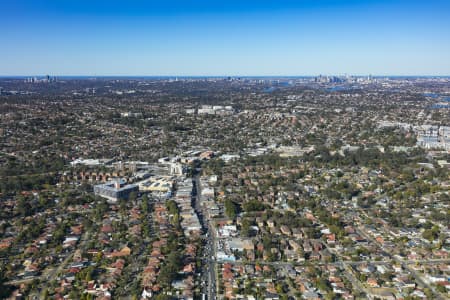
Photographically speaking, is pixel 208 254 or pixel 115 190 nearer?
pixel 208 254

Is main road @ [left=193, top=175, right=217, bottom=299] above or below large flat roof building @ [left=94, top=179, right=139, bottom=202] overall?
below

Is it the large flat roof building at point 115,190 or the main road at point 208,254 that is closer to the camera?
the main road at point 208,254

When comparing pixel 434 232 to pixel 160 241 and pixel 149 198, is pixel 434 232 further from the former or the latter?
pixel 149 198

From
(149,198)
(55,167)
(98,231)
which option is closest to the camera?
(98,231)

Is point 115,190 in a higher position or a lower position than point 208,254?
higher

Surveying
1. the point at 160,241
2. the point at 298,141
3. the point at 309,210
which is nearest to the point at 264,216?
the point at 309,210

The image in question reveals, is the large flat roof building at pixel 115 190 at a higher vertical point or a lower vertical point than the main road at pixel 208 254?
higher

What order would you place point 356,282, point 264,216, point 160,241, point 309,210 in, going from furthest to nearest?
point 309,210 → point 264,216 → point 160,241 → point 356,282

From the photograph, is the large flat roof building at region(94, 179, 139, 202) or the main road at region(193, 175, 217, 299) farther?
the large flat roof building at region(94, 179, 139, 202)

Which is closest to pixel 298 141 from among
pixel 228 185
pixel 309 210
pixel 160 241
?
pixel 228 185

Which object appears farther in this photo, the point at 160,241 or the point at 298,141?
the point at 298,141
